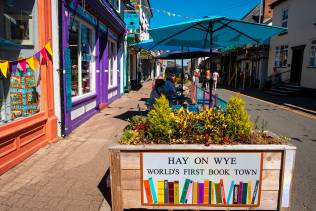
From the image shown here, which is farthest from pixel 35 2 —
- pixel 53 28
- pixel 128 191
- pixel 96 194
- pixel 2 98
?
pixel 128 191

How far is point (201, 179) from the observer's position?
3.17 meters

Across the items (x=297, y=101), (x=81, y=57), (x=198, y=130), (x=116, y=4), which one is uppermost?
(x=116, y=4)

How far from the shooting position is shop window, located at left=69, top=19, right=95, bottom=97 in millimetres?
7605

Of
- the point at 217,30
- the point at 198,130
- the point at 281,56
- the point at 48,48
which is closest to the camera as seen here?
the point at 198,130

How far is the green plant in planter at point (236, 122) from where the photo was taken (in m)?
3.32

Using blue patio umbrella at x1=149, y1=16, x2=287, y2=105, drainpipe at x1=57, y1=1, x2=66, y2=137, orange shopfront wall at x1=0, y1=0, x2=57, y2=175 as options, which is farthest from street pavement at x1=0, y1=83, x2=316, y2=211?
blue patio umbrella at x1=149, y1=16, x2=287, y2=105

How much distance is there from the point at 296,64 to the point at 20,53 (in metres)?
18.9

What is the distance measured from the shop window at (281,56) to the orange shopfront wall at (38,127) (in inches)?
760

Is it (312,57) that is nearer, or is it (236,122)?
(236,122)

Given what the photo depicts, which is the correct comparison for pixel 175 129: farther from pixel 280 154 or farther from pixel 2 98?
pixel 2 98

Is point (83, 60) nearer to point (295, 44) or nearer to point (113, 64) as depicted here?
point (113, 64)

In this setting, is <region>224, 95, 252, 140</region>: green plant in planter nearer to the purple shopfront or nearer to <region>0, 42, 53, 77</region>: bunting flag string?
<region>0, 42, 53, 77</region>: bunting flag string

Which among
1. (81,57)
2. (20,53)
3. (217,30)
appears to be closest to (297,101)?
(217,30)

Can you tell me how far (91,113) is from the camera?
9.14m
